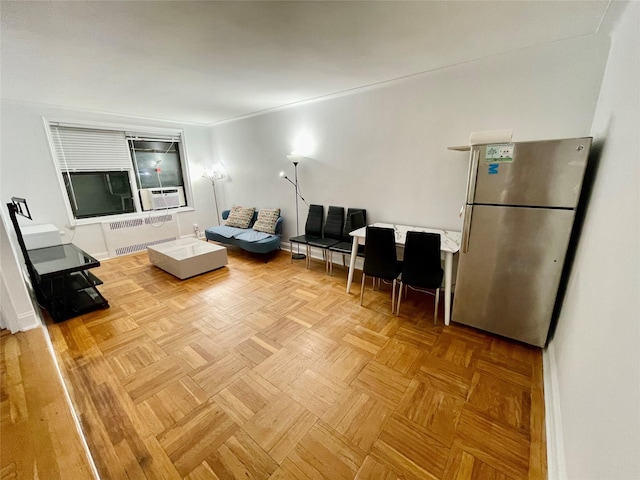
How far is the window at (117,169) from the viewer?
165 inches

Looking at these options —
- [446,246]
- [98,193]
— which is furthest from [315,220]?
[98,193]

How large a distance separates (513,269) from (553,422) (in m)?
1.08

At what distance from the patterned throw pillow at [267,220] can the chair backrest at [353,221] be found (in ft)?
4.72

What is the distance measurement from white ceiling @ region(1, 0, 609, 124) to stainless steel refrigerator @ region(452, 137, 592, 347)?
0.94 meters

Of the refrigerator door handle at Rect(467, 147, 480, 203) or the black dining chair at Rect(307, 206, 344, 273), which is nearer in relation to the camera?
the refrigerator door handle at Rect(467, 147, 480, 203)

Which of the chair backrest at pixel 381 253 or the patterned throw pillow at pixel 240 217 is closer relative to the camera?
the chair backrest at pixel 381 253

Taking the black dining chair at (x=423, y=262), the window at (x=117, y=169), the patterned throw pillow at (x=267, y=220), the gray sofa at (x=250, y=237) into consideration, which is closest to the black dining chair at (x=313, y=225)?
the gray sofa at (x=250, y=237)

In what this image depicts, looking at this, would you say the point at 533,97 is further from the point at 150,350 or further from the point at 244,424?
the point at 150,350

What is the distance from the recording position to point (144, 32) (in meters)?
1.92

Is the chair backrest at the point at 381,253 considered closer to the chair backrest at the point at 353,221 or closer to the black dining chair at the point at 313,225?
the chair backrest at the point at 353,221

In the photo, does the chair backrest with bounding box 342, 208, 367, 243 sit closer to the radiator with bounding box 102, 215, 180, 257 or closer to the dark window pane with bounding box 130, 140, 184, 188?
the radiator with bounding box 102, 215, 180, 257

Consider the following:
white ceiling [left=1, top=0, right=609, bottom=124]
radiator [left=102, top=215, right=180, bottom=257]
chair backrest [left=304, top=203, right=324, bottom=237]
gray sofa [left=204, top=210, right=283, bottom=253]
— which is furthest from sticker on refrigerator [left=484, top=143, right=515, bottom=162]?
radiator [left=102, top=215, right=180, bottom=257]

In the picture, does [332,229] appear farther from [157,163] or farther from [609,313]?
[157,163]

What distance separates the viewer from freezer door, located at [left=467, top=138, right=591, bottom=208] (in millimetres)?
1816
